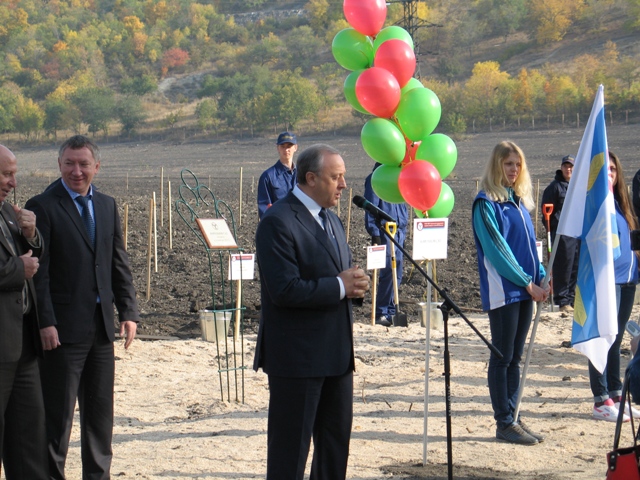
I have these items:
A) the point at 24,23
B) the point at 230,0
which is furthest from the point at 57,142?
the point at 230,0

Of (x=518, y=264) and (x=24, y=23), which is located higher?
(x=24, y=23)

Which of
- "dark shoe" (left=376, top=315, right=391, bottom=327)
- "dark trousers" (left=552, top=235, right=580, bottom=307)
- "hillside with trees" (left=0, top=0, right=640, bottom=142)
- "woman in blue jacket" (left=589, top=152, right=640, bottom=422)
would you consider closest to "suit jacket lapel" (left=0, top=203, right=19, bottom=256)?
"woman in blue jacket" (left=589, top=152, right=640, bottom=422)

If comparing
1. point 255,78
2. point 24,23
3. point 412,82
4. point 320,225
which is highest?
point 24,23

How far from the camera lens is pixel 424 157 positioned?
7586 millimetres

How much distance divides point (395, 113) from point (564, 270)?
3645 millimetres

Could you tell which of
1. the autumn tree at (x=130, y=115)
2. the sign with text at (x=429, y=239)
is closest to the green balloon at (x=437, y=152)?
the sign with text at (x=429, y=239)

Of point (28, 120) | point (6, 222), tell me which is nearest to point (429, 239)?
point (6, 222)

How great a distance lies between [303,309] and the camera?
3646 millimetres

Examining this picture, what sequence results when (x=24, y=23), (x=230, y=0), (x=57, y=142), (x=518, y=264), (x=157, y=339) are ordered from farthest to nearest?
(x=230, y=0) < (x=24, y=23) < (x=57, y=142) < (x=157, y=339) < (x=518, y=264)

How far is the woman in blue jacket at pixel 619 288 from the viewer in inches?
224

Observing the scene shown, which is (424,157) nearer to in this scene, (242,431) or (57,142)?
(242,431)

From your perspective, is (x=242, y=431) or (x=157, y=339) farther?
(x=157, y=339)

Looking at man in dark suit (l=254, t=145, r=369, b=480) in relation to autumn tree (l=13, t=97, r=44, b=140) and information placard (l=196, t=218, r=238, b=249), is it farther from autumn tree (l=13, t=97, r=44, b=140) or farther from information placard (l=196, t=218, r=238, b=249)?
autumn tree (l=13, t=97, r=44, b=140)

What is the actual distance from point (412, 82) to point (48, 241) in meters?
4.51
